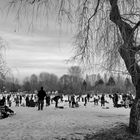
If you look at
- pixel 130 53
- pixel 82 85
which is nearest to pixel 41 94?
pixel 130 53

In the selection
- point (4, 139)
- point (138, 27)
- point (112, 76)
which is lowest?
point (4, 139)

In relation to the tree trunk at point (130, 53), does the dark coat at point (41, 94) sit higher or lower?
lower

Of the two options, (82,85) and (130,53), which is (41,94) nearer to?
(130,53)

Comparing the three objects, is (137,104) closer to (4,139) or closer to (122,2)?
(122,2)

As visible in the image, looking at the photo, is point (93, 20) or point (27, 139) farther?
point (93, 20)

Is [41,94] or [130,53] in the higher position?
[130,53]

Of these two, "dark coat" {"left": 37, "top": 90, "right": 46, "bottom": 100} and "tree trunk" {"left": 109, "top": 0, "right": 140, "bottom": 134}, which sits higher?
"tree trunk" {"left": 109, "top": 0, "right": 140, "bottom": 134}

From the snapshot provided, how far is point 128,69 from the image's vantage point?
25.8 feet

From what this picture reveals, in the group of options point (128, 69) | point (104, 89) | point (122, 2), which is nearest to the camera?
point (128, 69)

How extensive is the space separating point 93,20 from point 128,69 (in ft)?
7.20

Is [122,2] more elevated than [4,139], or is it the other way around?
[122,2]

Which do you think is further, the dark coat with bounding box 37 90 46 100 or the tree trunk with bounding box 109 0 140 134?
the dark coat with bounding box 37 90 46 100

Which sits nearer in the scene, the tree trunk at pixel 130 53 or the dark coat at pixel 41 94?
the tree trunk at pixel 130 53

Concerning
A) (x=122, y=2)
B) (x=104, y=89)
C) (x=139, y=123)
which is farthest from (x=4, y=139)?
(x=104, y=89)
